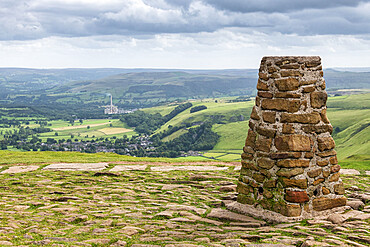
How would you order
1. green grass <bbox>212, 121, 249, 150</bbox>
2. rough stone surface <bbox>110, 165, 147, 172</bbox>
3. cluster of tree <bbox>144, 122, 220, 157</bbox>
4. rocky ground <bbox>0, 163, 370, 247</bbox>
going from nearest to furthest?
rocky ground <bbox>0, 163, 370, 247</bbox> → rough stone surface <bbox>110, 165, 147, 172</bbox> → green grass <bbox>212, 121, 249, 150</bbox> → cluster of tree <bbox>144, 122, 220, 157</bbox>

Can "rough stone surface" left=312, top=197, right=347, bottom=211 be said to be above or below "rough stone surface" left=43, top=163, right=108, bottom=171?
above

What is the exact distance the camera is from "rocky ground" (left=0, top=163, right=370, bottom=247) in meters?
11.2

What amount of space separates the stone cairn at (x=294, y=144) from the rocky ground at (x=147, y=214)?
75cm

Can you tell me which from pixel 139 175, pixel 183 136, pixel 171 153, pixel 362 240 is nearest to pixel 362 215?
pixel 362 240

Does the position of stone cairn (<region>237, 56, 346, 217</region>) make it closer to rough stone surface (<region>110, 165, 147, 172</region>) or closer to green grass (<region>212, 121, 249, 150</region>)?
rough stone surface (<region>110, 165, 147, 172</region>)

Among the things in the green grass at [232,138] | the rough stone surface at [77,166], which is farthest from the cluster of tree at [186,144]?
the rough stone surface at [77,166]

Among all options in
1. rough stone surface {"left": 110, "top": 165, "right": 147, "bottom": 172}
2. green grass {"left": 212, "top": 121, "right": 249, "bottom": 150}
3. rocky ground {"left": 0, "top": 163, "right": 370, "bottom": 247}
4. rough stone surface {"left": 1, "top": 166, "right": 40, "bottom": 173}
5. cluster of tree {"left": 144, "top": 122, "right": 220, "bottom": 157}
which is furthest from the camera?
cluster of tree {"left": 144, "top": 122, "right": 220, "bottom": 157}

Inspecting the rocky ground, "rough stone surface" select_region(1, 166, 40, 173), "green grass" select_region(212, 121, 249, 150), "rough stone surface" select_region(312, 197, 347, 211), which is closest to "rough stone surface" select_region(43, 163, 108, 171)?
"rough stone surface" select_region(1, 166, 40, 173)

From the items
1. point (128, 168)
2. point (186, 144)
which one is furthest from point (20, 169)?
point (186, 144)

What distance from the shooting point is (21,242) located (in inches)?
440

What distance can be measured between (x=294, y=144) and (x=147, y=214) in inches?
222

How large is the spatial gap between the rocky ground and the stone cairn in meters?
0.75

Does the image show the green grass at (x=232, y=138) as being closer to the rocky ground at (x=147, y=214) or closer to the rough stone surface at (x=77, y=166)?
the rough stone surface at (x=77, y=166)

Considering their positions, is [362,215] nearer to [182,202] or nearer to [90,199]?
[182,202]
